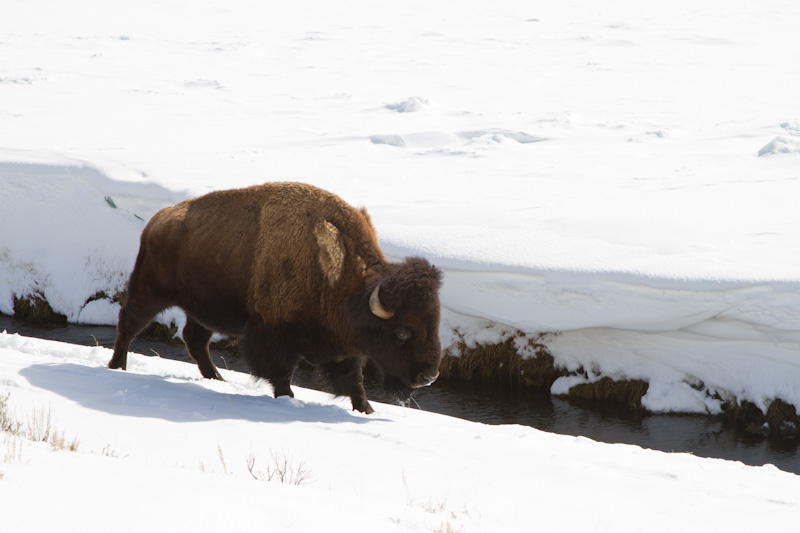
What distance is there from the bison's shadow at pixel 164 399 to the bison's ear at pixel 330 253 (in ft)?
3.16

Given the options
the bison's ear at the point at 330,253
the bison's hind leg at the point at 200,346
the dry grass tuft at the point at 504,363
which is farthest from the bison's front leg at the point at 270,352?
the dry grass tuft at the point at 504,363

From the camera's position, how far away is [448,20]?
31.2m

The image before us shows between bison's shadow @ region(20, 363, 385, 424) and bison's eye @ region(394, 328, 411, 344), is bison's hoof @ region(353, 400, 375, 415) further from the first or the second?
bison's eye @ region(394, 328, 411, 344)

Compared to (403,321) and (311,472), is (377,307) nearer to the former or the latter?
(403,321)

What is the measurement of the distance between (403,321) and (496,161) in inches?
344

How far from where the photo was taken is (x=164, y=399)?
527cm

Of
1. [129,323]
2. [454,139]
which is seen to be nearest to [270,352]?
[129,323]

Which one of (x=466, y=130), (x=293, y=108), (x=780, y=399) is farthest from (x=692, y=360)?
(x=293, y=108)

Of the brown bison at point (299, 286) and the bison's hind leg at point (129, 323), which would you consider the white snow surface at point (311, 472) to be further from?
the brown bison at point (299, 286)

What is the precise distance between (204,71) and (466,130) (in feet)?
33.4

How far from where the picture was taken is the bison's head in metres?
5.31

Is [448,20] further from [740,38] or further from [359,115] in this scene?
[359,115]

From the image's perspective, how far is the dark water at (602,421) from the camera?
22.7ft

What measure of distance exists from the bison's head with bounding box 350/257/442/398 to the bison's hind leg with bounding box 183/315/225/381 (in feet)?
5.89
